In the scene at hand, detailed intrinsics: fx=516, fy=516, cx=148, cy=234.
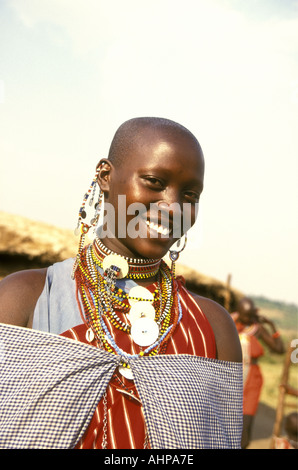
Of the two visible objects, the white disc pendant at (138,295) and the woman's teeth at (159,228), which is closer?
the woman's teeth at (159,228)

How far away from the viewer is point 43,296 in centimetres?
193

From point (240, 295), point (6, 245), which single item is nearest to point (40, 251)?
point (6, 245)

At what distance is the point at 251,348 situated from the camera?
834 centimetres

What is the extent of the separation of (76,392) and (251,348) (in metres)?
6.94

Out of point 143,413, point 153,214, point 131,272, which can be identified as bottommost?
point 143,413

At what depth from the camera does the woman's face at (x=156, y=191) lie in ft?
6.38

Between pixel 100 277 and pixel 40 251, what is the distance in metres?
5.57

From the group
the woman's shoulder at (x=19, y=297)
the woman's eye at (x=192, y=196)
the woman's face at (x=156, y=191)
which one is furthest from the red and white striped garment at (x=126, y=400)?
the woman's eye at (x=192, y=196)

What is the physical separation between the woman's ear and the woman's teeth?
0.29 metres

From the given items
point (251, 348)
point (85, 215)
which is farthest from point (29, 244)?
point (85, 215)

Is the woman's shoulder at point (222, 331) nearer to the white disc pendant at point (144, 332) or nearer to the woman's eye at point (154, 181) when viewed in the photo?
the white disc pendant at point (144, 332)

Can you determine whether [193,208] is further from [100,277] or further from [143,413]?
[143,413]

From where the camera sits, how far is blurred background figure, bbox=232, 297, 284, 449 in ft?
25.4

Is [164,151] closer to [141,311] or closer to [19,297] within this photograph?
[141,311]
